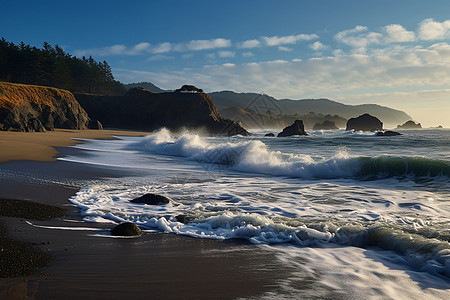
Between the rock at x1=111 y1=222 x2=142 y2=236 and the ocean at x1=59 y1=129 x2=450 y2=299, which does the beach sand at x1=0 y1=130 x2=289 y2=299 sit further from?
the ocean at x1=59 y1=129 x2=450 y2=299

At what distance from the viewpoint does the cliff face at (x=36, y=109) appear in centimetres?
2452

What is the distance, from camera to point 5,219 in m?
4.42

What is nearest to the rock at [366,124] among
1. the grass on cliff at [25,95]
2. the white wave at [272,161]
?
the grass on cliff at [25,95]

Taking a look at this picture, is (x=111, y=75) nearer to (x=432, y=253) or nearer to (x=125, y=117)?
(x=125, y=117)

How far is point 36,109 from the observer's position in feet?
108

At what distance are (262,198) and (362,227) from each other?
281 cm

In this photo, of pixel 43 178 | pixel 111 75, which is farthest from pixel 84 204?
pixel 111 75

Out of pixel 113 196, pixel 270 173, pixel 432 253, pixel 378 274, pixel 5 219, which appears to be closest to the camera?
pixel 378 274

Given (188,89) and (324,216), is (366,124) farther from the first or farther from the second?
(324,216)

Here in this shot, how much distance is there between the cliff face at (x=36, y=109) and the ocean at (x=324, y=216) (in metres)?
18.9

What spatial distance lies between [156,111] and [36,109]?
35.0 metres

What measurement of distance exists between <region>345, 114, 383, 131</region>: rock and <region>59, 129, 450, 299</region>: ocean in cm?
6501

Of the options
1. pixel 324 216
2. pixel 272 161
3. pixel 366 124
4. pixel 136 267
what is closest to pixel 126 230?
pixel 136 267

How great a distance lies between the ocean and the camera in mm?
3379
